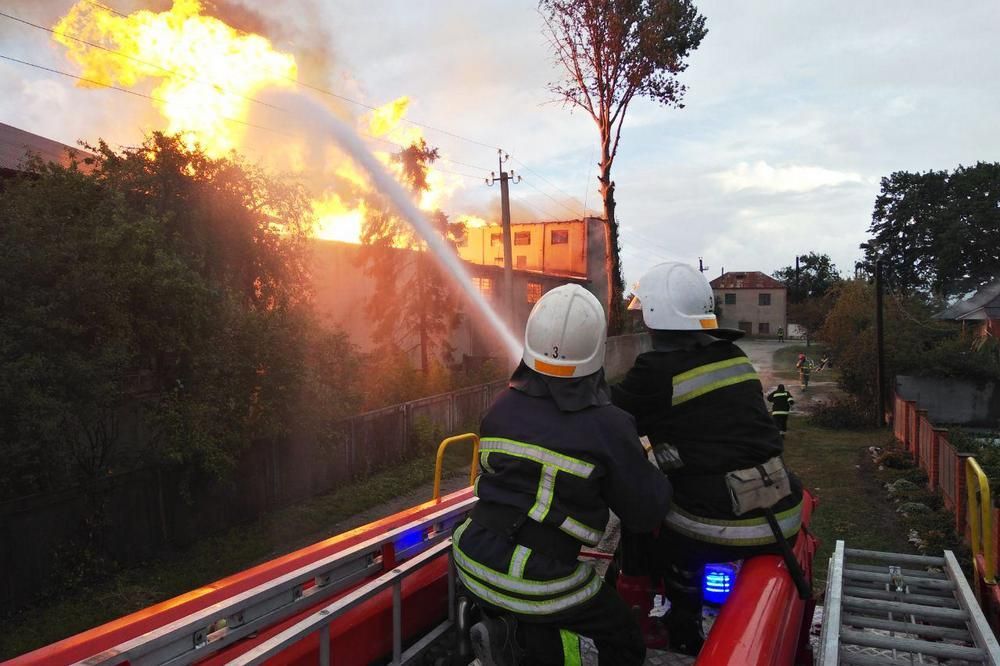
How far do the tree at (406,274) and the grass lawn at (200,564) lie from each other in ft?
20.2

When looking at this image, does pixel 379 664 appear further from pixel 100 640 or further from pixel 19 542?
pixel 19 542

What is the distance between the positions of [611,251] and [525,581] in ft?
82.2

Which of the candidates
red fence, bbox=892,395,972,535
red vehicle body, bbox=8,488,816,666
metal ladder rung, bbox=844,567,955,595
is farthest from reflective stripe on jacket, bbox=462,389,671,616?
red fence, bbox=892,395,972,535

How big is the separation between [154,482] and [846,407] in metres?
17.1

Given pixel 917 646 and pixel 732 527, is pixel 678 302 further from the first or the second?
pixel 917 646

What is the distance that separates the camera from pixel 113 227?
7.53 metres

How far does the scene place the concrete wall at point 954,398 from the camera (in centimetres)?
1700

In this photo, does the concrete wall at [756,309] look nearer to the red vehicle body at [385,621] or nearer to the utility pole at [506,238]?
the utility pole at [506,238]

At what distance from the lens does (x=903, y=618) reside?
10.4 ft

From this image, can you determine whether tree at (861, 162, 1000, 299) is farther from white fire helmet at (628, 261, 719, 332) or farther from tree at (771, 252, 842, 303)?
white fire helmet at (628, 261, 719, 332)

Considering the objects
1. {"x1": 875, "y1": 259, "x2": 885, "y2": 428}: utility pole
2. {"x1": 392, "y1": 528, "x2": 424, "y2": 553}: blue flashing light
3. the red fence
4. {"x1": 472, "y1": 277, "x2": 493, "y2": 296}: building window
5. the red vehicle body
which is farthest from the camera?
{"x1": 472, "y1": 277, "x2": 493, "y2": 296}: building window

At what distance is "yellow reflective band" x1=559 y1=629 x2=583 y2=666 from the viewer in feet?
6.84

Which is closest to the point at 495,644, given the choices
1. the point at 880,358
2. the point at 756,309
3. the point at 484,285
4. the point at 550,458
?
the point at 550,458

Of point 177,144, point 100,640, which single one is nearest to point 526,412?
point 100,640
